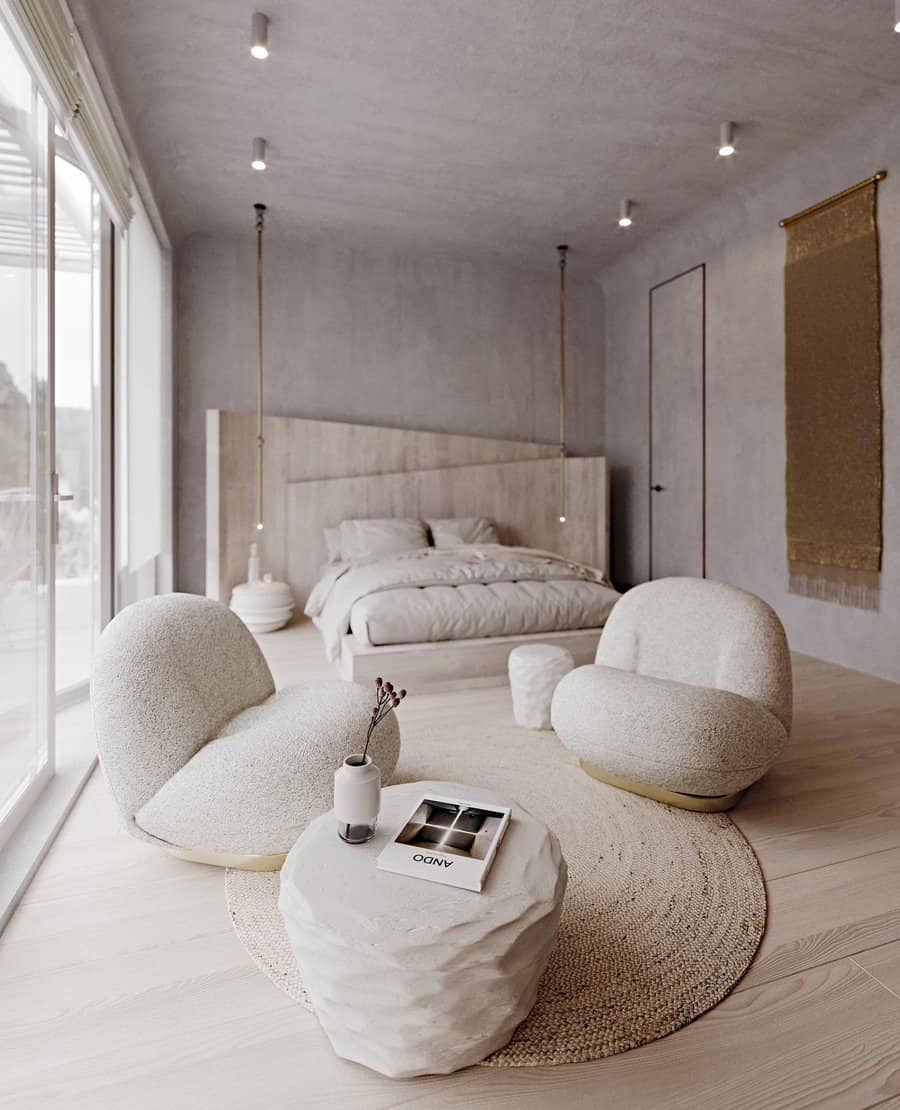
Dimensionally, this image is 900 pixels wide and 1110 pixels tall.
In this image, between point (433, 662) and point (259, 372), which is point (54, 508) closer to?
point (433, 662)

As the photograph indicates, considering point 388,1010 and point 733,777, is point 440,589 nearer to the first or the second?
point 733,777

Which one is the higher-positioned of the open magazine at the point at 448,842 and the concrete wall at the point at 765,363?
the concrete wall at the point at 765,363

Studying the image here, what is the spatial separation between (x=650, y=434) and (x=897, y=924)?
4141 mm

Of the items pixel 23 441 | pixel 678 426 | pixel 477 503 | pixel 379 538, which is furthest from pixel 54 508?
pixel 678 426

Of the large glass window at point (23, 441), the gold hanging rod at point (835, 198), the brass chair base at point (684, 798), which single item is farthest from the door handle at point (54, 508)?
the gold hanging rod at point (835, 198)

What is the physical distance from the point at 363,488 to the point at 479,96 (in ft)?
8.42

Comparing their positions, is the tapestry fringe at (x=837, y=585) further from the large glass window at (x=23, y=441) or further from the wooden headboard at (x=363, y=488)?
the large glass window at (x=23, y=441)

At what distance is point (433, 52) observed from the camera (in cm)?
Result: 284

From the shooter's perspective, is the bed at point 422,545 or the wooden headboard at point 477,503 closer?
the bed at point 422,545

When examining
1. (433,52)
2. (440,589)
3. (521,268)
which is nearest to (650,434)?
(521,268)

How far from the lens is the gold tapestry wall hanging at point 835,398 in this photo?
3.42m

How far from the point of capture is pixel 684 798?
2047 millimetres

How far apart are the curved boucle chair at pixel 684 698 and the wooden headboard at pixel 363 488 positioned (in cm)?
284

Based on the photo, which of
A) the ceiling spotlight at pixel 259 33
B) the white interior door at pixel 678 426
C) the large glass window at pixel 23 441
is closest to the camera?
the large glass window at pixel 23 441
